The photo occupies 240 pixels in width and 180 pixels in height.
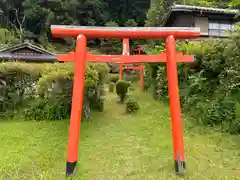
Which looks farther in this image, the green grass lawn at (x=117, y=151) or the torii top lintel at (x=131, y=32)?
the torii top lintel at (x=131, y=32)

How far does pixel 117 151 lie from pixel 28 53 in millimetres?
15902

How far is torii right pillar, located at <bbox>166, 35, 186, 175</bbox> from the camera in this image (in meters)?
6.28

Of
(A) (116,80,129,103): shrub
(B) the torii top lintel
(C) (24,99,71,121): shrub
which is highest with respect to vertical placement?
(B) the torii top lintel

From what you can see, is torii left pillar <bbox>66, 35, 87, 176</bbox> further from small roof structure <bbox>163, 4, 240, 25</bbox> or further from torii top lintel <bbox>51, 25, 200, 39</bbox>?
small roof structure <bbox>163, 4, 240, 25</bbox>

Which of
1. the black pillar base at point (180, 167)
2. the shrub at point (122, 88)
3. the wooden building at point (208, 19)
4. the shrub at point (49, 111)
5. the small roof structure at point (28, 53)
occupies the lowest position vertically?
the black pillar base at point (180, 167)

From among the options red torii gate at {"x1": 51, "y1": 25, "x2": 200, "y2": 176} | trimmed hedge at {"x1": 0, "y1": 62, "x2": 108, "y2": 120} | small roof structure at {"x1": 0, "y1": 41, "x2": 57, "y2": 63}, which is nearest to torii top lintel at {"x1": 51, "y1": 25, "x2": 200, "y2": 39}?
red torii gate at {"x1": 51, "y1": 25, "x2": 200, "y2": 176}

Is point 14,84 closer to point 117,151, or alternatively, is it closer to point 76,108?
point 117,151

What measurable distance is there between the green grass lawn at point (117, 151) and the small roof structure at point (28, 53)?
1051 cm

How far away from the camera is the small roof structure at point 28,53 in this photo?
67.6 feet

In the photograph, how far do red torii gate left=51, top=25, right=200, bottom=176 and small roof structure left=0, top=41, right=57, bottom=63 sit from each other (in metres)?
→ 14.7

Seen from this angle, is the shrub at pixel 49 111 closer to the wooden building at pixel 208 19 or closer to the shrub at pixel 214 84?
the shrub at pixel 214 84

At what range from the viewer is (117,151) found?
25.5 ft

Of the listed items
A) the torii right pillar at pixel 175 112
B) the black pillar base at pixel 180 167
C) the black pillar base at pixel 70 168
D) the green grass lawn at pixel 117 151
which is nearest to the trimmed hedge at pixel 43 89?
the green grass lawn at pixel 117 151

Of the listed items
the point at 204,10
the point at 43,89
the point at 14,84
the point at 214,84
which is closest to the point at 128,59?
the point at 214,84
